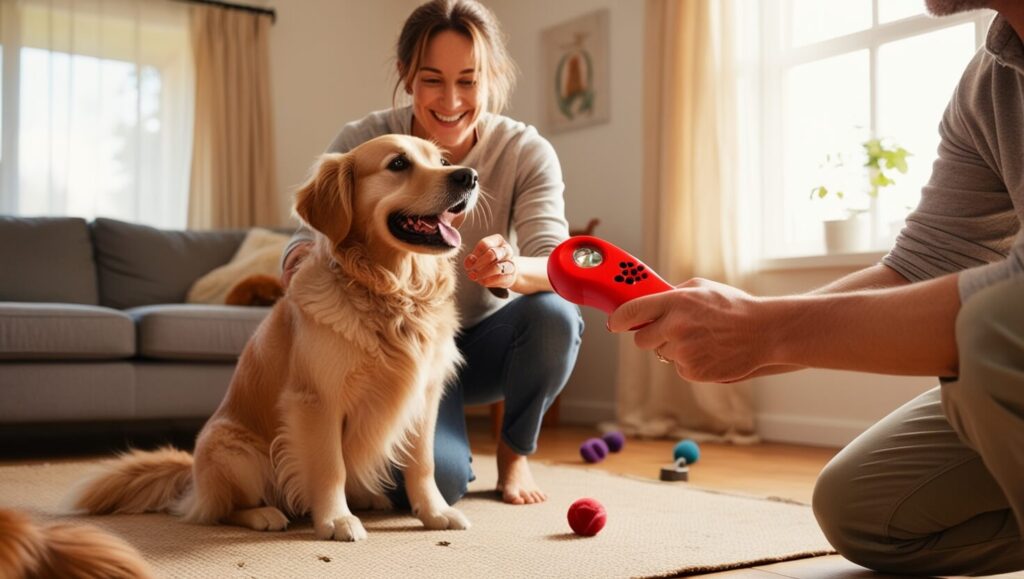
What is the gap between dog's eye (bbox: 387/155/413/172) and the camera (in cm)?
201

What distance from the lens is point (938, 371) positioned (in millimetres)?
927

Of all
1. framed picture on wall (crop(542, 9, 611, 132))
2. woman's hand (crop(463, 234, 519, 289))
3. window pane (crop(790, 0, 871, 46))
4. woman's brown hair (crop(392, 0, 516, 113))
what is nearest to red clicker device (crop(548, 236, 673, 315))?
woman's hand (crop(463, 234, 519, 289))

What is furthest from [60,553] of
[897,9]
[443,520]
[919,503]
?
[897,9]

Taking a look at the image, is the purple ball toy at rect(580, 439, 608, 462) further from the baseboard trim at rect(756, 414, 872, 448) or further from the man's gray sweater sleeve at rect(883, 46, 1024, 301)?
the man's gray sweater sleeve at rect(883, 46, 1024, 301)

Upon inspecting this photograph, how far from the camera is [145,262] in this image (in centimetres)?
457

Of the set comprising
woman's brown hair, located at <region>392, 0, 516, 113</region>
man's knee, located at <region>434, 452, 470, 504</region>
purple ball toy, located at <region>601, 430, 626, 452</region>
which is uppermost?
woman's brown hair, located at <region>392, 0, 516, 113</region>

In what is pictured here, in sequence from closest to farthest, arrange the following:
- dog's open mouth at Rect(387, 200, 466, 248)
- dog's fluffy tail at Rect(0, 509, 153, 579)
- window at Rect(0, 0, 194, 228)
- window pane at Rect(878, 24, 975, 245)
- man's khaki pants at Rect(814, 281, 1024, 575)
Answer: dog's fluffy tail at Rect(0, 509, 153, 579), man's khaki pants at Rect(814, 281, 1024, 575), dog's open mouth at Rect(387, 200, 466, 248), window pane at Rect(878, 24, 975, 245), window at Rect(0, 0, 194, 228)

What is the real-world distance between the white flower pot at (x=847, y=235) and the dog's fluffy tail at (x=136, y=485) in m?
2.82

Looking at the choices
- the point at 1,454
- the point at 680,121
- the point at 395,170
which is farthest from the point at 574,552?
the point at 680,121

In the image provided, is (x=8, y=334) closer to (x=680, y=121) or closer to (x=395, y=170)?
(x=395, y=170)

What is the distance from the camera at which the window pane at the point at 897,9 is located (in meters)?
3.92

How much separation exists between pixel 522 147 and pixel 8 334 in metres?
2.12

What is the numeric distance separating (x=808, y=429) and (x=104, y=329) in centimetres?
292

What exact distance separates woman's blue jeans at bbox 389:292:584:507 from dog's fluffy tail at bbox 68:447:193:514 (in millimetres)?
521
